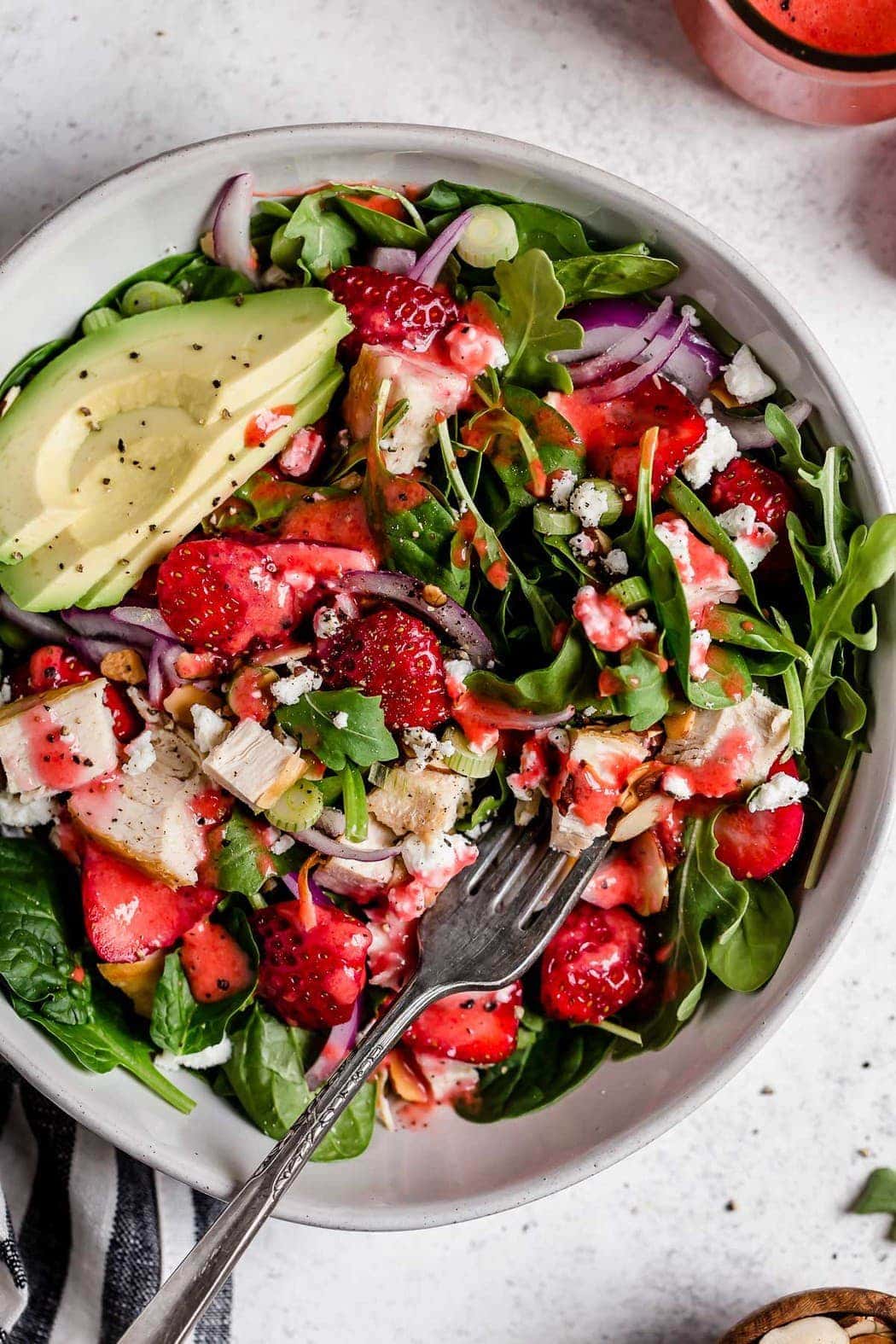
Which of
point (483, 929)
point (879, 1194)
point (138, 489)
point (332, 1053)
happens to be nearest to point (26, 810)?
point (138, 489)

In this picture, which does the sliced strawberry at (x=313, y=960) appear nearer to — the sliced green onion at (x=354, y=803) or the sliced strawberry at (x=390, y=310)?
the sliced green onion at (x=354, y=803)

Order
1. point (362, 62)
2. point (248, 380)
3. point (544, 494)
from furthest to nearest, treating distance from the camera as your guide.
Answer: point (362, 62), point (544, 494), point (248, 380)

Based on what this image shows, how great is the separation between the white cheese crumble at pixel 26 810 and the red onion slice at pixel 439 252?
1.08 meters

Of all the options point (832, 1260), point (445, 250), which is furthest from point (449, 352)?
point (832, 1260)

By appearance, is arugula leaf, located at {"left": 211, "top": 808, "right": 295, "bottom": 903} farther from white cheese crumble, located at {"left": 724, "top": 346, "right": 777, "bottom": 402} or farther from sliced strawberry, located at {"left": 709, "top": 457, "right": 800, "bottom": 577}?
white cheese crumble, located at {"left": 724, "top": 346, "right": 777, "bottom": 402}

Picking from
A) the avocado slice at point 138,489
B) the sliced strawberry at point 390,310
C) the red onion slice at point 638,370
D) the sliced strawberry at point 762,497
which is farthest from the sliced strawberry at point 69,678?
the sliced strawberry at point 762,497

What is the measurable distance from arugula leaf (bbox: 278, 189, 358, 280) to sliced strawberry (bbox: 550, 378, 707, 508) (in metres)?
0.44

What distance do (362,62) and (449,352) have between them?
72 cm

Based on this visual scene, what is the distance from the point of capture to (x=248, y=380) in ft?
5.92

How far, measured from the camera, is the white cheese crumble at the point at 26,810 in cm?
199

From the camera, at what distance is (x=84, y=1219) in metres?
2.20

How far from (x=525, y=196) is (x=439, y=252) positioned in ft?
0.56

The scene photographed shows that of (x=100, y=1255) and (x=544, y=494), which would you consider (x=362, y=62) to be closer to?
(x=544, y=494)

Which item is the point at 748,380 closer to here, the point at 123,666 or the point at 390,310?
the point at 390,310
